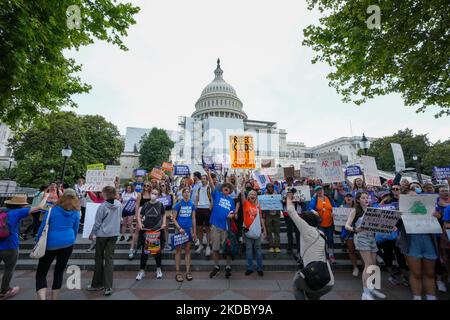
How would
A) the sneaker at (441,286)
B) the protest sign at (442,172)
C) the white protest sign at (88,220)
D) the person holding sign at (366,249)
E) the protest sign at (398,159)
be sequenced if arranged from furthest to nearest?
1. the protest sign at (442,172)
2. the protest sign at (398,159)
3. the white protest sign at (88,220)
4. the sneaker at (441,286)
5. the person holding sign at (366,249)

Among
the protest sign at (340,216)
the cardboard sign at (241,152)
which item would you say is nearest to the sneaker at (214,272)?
the protest sign at (340,216)

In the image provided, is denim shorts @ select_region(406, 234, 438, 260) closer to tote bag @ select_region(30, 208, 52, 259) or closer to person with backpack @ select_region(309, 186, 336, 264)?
person with backpack @ select_region(309, 186, 336, 264)

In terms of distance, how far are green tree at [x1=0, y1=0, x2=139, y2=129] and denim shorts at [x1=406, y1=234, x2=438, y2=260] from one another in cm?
945

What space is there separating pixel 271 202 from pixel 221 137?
201 ft

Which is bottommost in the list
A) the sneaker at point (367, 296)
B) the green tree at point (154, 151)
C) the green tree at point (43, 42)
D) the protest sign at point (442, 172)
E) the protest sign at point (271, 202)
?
the sneaker at point (367, 296)

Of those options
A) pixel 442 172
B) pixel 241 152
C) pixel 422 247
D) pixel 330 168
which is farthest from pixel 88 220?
pixel 442 172

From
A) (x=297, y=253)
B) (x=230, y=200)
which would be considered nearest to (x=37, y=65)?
(x=230, y=200)

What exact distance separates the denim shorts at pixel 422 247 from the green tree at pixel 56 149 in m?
27.9

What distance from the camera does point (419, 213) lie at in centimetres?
402

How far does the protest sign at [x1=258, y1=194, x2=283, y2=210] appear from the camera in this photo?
254 inches

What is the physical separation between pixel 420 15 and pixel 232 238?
323 inches

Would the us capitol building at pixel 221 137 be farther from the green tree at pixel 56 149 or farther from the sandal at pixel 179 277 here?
the sandal at pixel 179 277

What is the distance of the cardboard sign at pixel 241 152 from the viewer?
29.1ft
